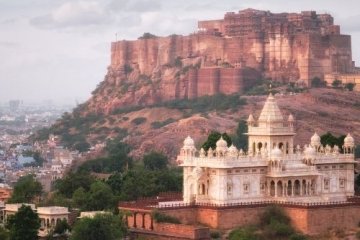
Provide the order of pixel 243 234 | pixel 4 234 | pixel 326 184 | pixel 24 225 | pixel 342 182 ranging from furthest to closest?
pixel 342 182, pixel 326 184, pixel 4 234, pixel 24 225, pixel 243 234

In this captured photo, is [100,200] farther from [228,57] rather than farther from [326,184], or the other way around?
[228,57]

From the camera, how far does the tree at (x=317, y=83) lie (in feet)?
421

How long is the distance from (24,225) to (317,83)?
62288 mm

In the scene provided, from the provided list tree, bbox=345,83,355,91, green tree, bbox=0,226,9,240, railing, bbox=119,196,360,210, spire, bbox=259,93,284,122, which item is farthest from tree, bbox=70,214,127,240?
tree, bbox=345,83,355,91

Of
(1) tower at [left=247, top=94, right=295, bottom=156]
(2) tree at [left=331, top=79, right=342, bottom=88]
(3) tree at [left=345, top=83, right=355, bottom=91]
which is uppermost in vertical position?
(2) tree at [left=331, top=79, right=342, bottom=88]

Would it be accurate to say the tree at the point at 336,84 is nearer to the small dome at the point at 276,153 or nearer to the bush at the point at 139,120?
the bush at the point at 139,120

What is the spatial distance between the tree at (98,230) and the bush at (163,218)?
1.88 m

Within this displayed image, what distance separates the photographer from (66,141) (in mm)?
152000

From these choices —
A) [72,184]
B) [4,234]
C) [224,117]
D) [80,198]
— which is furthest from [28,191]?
[224,117]

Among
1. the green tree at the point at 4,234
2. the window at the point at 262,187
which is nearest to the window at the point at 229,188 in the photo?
the window at the point at 262,187

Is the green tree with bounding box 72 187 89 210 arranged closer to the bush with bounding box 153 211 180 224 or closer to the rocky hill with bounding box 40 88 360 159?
the bush with bounding box 153 211 180 224

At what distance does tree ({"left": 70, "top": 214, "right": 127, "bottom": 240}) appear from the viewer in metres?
68.2

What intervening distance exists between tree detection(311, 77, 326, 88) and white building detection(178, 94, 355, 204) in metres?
52.0

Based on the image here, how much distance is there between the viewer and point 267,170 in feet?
238
